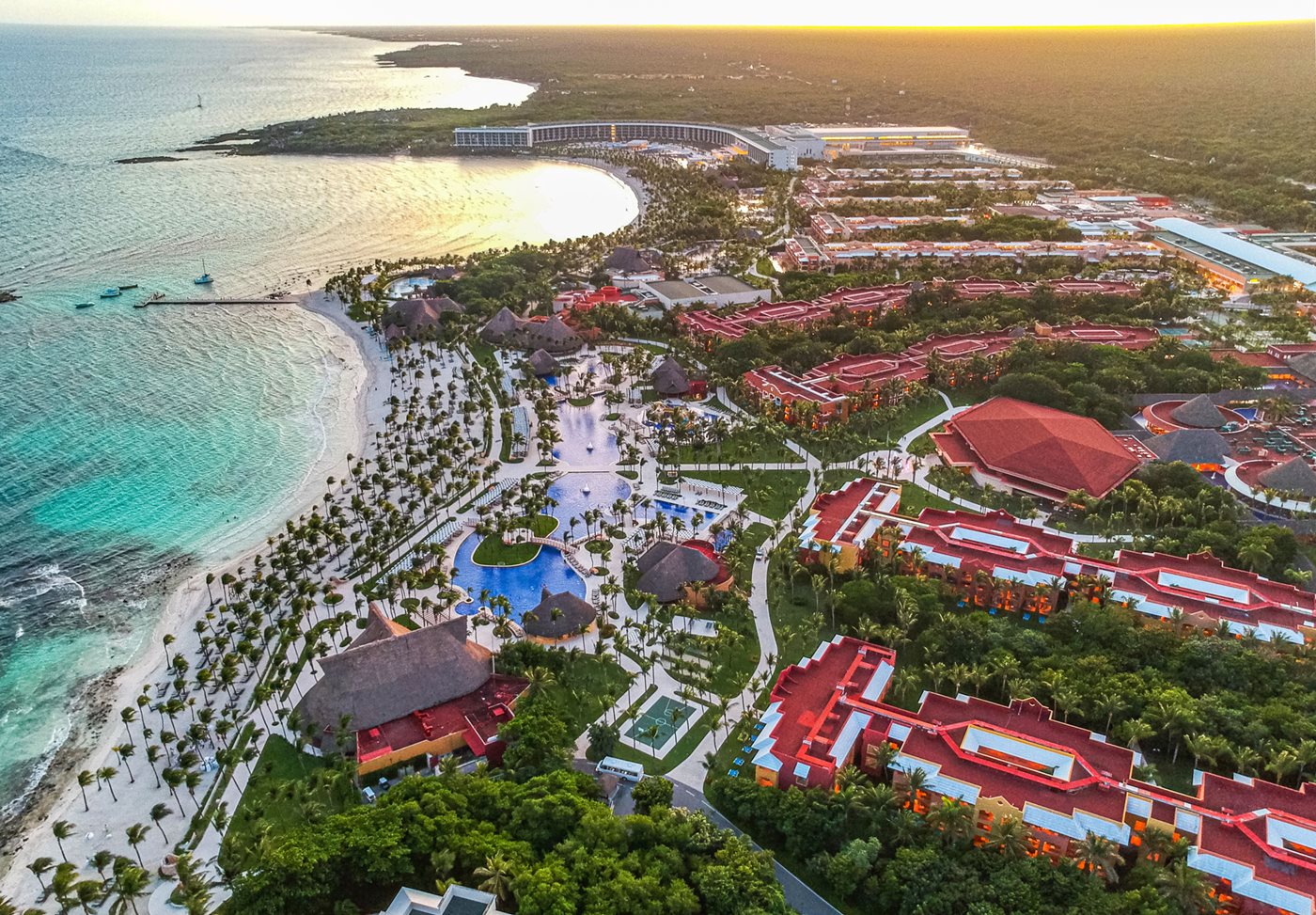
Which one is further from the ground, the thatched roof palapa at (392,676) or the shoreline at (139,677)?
the thatched roof palapa at (392,676)

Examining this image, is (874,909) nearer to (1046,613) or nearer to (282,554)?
(1046,613)

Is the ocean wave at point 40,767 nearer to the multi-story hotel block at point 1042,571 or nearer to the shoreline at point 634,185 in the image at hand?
the multi-story hotel block at point 1042,571

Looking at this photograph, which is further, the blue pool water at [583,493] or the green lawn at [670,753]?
the blue pool water at [583,493]

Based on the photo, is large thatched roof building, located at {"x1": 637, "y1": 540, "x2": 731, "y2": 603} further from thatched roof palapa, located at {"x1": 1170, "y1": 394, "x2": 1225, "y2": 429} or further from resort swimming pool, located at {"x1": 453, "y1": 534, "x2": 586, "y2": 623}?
thatched roof palapa, located at {"x1": 1170, "y1": 394, "x2": 1225, "y2": 429}

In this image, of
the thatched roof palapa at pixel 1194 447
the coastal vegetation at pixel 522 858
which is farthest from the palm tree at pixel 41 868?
the thatched roof palapa at pixel 1194 447

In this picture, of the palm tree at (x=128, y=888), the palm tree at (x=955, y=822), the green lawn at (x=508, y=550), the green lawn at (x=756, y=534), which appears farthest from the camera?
the green lawn at (x=756, y=534)

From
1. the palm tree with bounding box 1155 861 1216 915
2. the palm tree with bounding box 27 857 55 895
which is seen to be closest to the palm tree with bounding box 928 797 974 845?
the palm tree with bounding box 1155 861 1216 915

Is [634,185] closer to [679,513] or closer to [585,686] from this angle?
[679,513]
